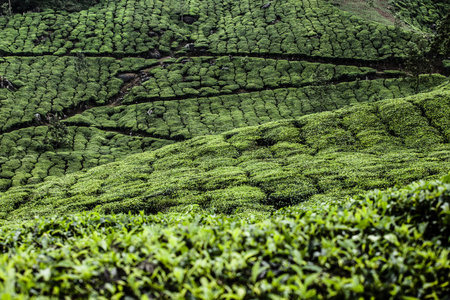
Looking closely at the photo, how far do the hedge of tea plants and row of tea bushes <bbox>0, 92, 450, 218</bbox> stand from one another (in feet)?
34.7

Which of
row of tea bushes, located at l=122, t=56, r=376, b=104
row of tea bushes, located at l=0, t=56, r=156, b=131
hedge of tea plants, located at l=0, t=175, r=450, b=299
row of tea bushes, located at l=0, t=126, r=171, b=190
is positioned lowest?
row of tea bushes, located at l=0, t=126, r=171, b=190

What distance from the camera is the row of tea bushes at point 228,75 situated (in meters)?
61.5

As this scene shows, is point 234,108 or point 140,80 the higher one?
point 234,108

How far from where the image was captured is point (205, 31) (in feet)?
287

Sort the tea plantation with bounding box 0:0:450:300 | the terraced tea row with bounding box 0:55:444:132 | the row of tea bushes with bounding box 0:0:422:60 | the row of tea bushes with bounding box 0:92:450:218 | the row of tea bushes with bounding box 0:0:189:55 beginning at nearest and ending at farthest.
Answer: the tea plantation with bounding box 0:0:450:300 < the row of tea bushes with bounding box 0:92:450:218 < the terraced tea row with bounding box 0:55:444:132 < the row of tea bushes with bounding box 0:0:422:60 < the row of tea bushes with bounding box 0:0:189:55

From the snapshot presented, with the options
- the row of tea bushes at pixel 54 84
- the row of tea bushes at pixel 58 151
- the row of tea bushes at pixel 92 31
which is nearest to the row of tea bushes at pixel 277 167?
the row of tea bushes at pixel 58 151

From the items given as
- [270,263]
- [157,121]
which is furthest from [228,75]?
[270,263]

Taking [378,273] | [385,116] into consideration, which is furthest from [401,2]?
[378,273]

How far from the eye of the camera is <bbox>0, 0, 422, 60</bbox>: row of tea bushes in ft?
227

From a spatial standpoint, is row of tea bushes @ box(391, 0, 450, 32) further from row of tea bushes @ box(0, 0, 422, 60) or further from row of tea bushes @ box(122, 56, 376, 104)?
row of tea bushes @ box(122, 56, 376, 104)

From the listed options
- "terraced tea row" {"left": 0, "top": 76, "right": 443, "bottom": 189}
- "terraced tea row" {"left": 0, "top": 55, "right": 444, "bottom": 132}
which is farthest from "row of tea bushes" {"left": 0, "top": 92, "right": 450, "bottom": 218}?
"terraced tea row" {"left": 0, "top": 55, "right": 444, "bottom": 132}

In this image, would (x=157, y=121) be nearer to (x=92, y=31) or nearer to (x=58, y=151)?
(x=58, y=151)

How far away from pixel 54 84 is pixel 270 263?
2895 inches

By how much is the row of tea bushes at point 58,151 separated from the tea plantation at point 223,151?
0.32 metres
